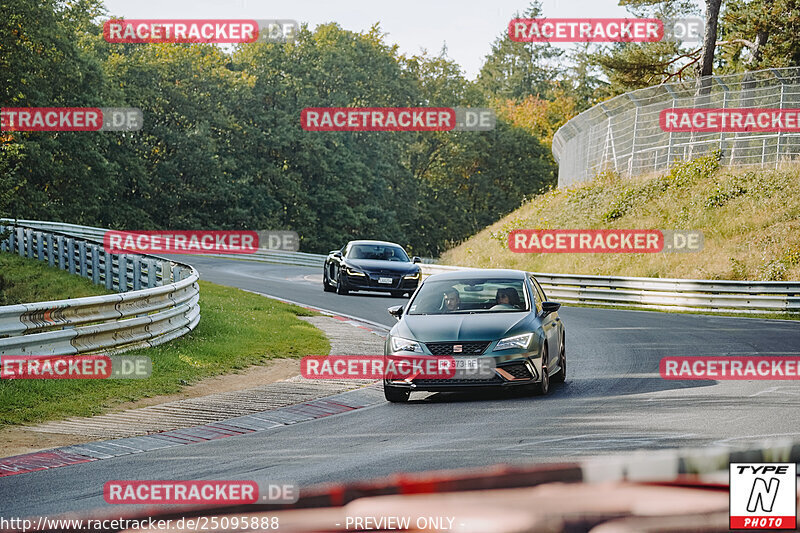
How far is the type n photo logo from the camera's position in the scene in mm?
2557

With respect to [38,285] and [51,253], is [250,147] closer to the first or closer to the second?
[51,253]

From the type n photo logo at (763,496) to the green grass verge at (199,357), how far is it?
831cm

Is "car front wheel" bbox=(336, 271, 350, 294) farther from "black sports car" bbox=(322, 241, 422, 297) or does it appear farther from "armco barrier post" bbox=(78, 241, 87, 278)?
"armco barrier post" bbox=(78, 241, 87, 278)

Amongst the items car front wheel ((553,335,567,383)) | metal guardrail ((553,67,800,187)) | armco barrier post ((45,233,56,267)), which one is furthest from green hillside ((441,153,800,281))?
car front wheel ((553,335,567,383))

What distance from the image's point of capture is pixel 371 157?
252ft

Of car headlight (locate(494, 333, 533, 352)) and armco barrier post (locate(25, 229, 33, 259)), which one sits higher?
armco barrier post (locate(25, 229, 33, 259))

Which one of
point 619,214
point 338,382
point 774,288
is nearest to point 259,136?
point 619,214

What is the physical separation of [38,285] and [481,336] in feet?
55.8

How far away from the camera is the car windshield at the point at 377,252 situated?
26.7 meters

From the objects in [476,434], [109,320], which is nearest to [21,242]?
[109,320]

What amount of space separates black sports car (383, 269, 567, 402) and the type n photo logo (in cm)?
820

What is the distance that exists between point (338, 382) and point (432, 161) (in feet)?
256

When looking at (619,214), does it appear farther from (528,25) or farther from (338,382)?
(528,25)

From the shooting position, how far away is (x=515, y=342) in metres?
11.0
